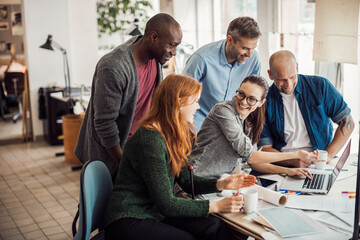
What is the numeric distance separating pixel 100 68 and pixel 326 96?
125cm

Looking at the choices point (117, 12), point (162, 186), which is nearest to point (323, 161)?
point (162, 186)

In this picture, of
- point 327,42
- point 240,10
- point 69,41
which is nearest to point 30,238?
point 327,42

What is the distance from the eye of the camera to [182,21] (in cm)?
491

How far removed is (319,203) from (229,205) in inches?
14.7

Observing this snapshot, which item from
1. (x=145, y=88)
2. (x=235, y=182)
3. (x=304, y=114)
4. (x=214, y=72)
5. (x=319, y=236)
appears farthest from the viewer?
(x=214, y=72)

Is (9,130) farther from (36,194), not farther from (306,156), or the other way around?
(306,156)

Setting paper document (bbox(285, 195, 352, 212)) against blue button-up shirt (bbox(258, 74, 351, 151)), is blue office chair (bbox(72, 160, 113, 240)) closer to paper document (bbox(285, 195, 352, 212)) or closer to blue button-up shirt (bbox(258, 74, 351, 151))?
paper document (bbox(285, 195, 352, 212))

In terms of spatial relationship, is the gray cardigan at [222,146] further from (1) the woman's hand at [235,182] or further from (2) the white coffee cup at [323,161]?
(2) the white coffee cup at [323,161]

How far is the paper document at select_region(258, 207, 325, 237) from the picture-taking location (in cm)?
141

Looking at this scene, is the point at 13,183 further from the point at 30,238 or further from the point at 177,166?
the point at 177,166

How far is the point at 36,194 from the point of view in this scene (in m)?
3.88

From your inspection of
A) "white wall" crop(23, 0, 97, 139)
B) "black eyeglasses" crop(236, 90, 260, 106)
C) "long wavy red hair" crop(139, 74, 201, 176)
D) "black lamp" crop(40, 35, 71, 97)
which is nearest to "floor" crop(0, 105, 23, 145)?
"white wall" crop(23, 0, 97, 139)

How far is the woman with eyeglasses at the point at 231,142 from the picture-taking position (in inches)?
77.4

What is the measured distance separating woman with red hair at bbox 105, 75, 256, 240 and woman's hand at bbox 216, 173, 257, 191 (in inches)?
6.3
